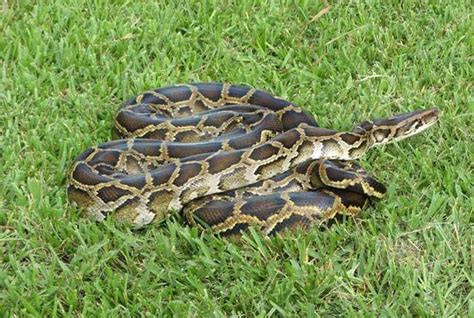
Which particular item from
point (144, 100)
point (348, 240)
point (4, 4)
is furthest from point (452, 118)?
point (4, 4)

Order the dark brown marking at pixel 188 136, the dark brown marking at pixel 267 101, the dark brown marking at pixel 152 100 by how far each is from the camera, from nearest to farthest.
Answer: the dark brown marking at pixel 188 136
the dark brown marking at pixel 267 101
the dark brown marking at pixel 152 100

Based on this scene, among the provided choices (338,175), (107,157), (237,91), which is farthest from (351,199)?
(237,91)

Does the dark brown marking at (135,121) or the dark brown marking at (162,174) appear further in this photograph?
the dark brown marking at (135,121)

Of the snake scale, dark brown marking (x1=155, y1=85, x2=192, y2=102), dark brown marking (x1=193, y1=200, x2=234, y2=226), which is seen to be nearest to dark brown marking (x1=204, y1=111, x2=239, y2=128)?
the snake scale

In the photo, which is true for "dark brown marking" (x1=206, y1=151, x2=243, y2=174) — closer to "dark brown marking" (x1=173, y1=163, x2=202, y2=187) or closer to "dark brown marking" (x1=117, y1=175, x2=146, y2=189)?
"dark brown marking" (x1=173, y1=163, x2=202, y2=187)

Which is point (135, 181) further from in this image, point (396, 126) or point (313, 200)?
point (396, 126)

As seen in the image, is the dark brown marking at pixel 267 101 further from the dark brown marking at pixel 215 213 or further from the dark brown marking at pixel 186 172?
the dark brown marking at pixel 215 213

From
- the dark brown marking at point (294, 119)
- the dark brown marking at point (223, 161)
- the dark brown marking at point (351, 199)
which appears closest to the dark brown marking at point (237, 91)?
the dark brown marking at point (294, 119)

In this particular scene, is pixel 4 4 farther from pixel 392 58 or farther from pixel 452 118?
pixel 452 118
